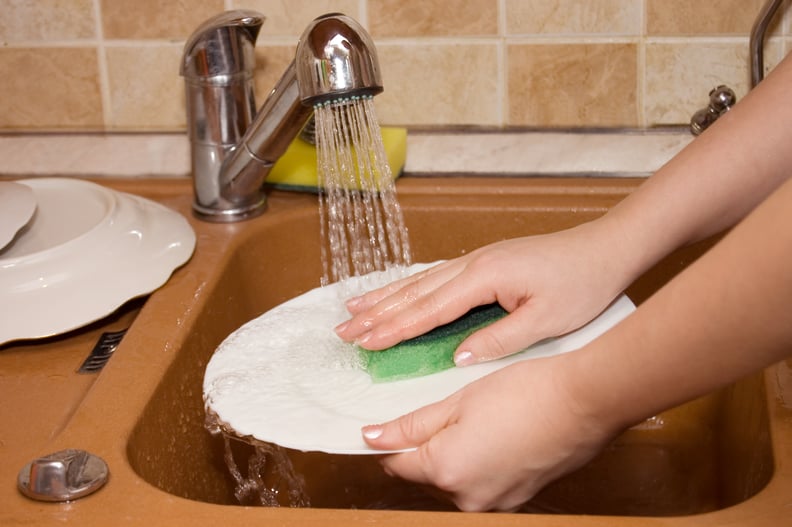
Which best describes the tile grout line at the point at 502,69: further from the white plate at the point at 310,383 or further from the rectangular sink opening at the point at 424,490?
the white plate at the point at 310,383

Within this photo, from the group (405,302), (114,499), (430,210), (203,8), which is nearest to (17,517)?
(114,499)

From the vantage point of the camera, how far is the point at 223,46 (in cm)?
95

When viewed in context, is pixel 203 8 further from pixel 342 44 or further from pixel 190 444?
pixel 190 444

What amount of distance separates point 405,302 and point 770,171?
0.98 ft

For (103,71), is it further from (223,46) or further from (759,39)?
(759,39)

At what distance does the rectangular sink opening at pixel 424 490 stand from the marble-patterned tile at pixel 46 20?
1.06ft

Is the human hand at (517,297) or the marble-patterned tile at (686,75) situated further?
the marble-patterned tile at (686,75)

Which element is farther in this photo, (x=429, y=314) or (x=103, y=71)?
(x=103, y=71)

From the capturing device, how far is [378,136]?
2.80 feet

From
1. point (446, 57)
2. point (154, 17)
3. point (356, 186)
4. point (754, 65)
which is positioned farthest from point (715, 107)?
point (154, 17)

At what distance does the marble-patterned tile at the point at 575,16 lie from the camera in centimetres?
106

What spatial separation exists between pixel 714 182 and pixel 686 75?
35cm

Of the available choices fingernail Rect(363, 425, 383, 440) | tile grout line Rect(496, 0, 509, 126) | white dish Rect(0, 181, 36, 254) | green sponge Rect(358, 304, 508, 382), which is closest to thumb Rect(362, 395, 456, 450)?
fingernail Rect(363, 425, 383, 440)

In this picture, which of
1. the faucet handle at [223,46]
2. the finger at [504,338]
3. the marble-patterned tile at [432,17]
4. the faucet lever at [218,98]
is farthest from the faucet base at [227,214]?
the finger at [504,338]
